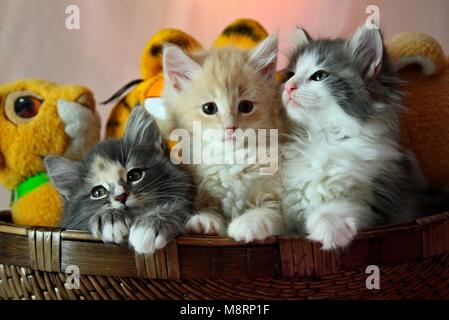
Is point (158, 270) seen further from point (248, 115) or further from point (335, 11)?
point (335, 11)

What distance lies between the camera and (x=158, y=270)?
0.86 metres

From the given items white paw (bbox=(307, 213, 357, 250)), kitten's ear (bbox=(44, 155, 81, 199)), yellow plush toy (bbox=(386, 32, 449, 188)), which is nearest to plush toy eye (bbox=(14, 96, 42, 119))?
kitten's ear (bbox=(44, 155, 81, 199))

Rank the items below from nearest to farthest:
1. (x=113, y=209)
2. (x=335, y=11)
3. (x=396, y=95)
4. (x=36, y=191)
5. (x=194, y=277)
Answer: (x=194, y=277) → (x=113, y=209) → (x=396, y=95) → (x=36, y=191) → (x=335, y=11)

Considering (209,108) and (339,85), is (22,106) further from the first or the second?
(339,85)

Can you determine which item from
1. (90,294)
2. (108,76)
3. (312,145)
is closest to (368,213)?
(312,145)

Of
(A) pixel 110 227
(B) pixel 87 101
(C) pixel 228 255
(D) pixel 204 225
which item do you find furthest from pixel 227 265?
(B) pixel 87 101

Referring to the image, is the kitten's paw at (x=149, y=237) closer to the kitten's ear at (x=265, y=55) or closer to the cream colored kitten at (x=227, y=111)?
the cream colored kitten at (x=227, y=111)

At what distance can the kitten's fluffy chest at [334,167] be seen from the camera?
103 centimetres

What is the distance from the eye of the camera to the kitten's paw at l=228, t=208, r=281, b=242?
87 cm

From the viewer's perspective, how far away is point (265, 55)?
3.90ft

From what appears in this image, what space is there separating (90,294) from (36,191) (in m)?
0.51

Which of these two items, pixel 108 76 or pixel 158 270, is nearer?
pixel 158 270

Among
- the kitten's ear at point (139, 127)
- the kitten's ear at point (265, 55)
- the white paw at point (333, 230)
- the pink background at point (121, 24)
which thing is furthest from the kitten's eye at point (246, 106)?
the pink background at point (121, 24)

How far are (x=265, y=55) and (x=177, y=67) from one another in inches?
9.4
